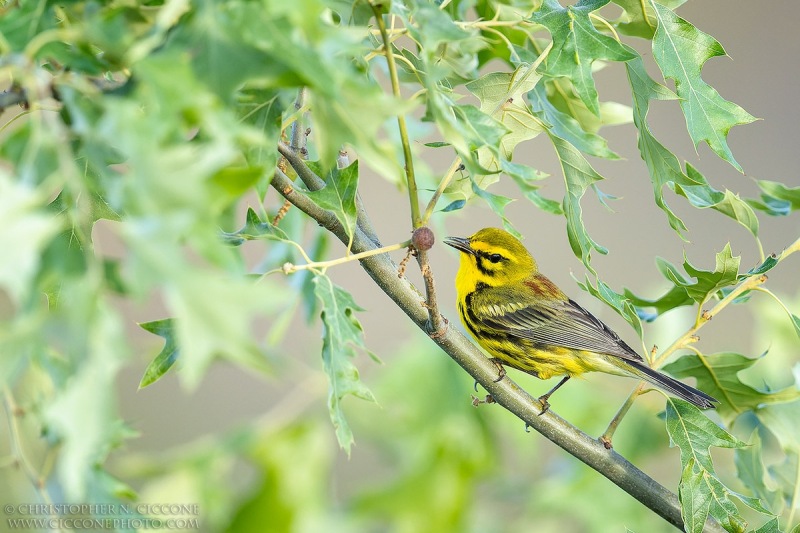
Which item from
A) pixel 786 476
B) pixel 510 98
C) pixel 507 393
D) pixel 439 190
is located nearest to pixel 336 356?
pixel 439 190

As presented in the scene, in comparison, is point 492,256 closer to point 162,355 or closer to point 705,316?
point 705,316

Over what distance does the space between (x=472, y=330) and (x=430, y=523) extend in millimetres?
1670

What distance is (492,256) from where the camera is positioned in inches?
107

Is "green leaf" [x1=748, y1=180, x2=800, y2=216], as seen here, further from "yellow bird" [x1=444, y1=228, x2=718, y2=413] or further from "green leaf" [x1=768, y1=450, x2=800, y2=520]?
"yellow bird" [x1=444, y1=228, x2=718, y2=413]

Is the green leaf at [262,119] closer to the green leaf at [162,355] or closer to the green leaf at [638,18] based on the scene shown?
the green leaf at [162,355]

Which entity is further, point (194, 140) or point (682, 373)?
point (682, 373)

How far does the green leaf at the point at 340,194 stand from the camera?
1.33 m

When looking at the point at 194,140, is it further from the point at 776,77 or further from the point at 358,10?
the point at 776,77

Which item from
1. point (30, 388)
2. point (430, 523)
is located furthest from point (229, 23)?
point (30, 388)

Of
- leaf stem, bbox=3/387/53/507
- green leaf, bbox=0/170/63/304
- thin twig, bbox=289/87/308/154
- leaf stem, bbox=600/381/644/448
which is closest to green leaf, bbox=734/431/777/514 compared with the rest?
leaf stem, bbox=600/381/644/448

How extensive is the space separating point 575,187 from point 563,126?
112mm

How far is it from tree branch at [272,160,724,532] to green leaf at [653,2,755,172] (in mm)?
540

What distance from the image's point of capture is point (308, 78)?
770 mm

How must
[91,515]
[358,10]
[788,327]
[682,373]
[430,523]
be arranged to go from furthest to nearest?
[788,327]
[682,373]
[91,515]
[358,10]
[430,523]
